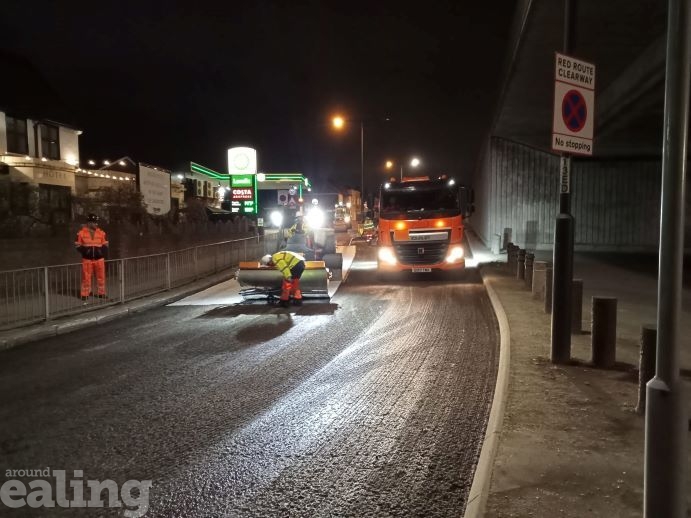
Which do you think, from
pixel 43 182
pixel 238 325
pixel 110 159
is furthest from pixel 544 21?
pixel 110 159

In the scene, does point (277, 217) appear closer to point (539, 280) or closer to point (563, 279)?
point (539, 280)

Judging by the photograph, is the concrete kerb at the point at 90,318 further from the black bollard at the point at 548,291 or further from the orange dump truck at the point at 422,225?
the black bollard at the point at 548,291

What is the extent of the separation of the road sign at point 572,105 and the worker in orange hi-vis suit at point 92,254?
1019 centimetres

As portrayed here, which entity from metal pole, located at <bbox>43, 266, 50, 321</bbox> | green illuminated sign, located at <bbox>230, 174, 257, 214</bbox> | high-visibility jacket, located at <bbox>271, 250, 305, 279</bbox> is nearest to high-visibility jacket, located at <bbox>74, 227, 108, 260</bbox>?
metal pole, located at <bbox>43, 266, 50, 321</bbox>

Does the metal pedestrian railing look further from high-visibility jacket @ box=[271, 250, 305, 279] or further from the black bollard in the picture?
the black bollard

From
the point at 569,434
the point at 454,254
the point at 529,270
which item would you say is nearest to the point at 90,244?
the point at 454,254

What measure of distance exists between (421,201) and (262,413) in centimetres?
1174

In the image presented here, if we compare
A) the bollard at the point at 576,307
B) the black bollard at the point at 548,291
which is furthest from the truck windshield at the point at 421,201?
the bollard at the point at 576,307

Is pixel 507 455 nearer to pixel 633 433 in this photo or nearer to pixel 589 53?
pixel 633 433

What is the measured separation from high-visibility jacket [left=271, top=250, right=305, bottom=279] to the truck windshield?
5516 millimetres

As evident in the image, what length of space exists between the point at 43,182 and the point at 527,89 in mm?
21081

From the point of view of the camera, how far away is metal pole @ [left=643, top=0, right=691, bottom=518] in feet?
9.52

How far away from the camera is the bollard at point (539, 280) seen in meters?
11.9

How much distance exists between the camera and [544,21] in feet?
40.0
